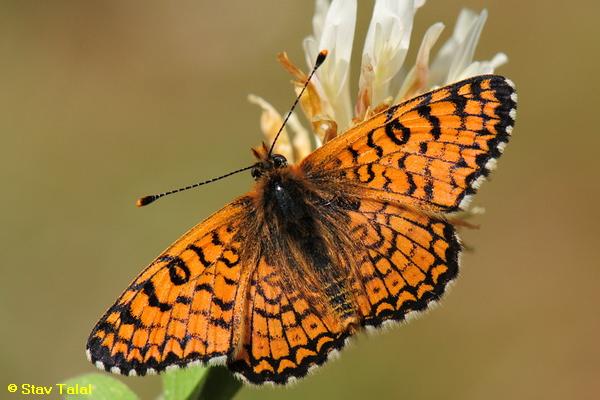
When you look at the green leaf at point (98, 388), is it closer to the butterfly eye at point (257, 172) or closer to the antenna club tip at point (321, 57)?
the butterfly eye at point (257, 172)

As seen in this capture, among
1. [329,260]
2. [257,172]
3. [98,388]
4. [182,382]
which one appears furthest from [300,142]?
[98,388]

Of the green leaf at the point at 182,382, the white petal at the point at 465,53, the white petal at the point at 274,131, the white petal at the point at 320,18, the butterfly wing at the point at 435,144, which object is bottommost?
the green leaf at the point at 182,382

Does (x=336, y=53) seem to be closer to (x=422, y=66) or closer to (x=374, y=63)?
(x=374, y=63)

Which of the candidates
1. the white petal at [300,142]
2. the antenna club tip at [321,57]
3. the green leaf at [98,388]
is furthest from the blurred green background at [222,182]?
the antenna club tip at [321,57]

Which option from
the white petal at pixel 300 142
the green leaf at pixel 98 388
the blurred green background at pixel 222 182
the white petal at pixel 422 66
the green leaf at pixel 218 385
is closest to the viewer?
the green leaf at pixel 218 385

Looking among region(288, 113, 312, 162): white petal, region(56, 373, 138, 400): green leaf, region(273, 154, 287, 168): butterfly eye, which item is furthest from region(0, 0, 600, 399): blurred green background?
region(273, 154, 287, 168): butterfly eye

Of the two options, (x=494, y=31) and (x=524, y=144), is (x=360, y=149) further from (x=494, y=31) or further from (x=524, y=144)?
(x=494, y=31)

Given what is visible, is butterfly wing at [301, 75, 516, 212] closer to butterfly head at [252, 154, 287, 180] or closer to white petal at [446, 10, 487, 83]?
butterfly head at [252, 154, 287, 180]

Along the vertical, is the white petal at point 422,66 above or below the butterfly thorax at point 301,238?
above
